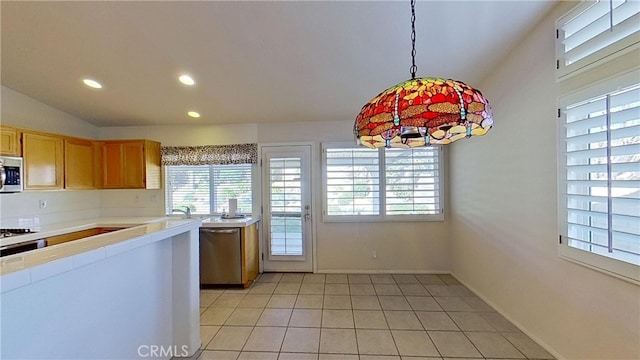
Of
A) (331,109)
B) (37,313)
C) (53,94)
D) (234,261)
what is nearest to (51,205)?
(53,94)

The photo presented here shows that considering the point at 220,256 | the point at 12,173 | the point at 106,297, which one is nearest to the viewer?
the point at 106,297

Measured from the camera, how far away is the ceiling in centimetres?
221

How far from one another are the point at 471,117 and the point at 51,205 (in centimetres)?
496

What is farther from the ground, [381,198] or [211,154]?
[211,154]

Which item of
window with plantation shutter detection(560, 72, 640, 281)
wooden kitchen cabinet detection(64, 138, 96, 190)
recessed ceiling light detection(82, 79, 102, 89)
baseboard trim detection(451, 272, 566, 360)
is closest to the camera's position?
window with plantation shutter detection(560, 72, 640, 281)

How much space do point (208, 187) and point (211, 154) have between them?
531 mm

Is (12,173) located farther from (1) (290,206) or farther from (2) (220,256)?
(1) (290,206)

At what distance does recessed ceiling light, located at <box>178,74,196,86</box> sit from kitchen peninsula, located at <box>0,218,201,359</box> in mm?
1709

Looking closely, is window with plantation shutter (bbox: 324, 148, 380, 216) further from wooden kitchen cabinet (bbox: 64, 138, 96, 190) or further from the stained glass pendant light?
wooden kitchen cabinet (bbox: 64, 138, 96, 190)

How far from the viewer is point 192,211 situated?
14.7 feet

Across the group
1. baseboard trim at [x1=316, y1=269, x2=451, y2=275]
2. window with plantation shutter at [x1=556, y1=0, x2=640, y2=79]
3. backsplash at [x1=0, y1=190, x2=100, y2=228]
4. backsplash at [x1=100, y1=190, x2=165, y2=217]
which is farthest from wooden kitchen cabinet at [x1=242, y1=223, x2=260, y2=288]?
window with plantation shutter at [x1=556, y1=0, x2=640, y2=79]

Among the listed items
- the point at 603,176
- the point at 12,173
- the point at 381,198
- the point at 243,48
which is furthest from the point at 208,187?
the point at 603,176

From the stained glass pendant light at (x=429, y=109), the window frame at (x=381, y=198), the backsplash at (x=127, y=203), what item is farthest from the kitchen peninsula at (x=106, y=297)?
the backsplash at (x=127, y=203)

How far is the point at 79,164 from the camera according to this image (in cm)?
385
